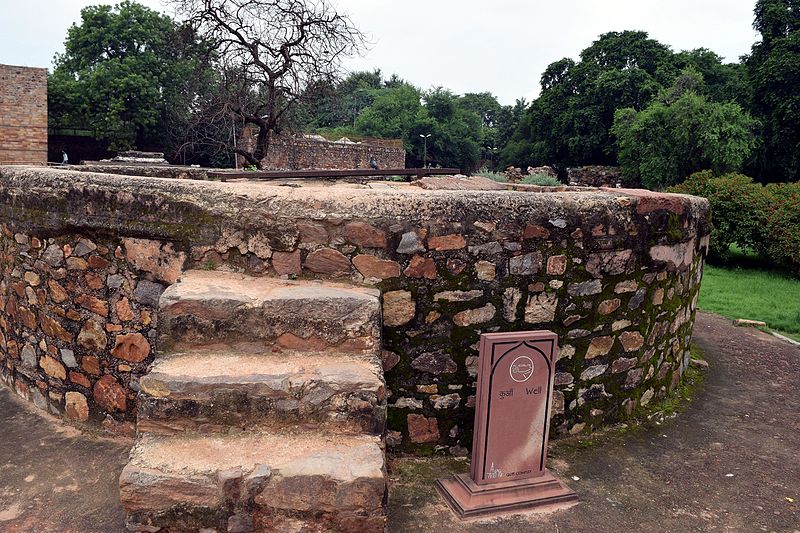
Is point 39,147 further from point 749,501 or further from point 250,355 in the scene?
point 749,501

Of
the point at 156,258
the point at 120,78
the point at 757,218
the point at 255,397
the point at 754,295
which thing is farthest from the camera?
the point at 120,78

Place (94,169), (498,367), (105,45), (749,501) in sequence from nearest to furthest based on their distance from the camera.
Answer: (498,367) → (749,501) → (94,169) → (105,45)

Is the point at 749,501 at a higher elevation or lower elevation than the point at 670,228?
lower

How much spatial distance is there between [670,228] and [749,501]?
1622 mm

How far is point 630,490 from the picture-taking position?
297cm

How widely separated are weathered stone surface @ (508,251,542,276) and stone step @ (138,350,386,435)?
3.64 feet

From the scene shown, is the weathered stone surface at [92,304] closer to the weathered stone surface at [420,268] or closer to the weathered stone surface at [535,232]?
the weathered stone surface at [420,268]

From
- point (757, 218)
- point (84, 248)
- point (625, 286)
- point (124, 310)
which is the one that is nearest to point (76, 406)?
point (124, 310)

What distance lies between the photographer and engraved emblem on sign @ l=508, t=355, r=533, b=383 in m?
2.80

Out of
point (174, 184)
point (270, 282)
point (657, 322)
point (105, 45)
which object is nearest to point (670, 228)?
point (657, 322)

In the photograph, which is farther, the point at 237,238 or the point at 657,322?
the point at 657,322

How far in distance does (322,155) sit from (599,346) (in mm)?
15926

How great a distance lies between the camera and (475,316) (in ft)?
10.3

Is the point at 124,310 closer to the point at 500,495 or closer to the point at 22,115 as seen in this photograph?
the point at 500,495
